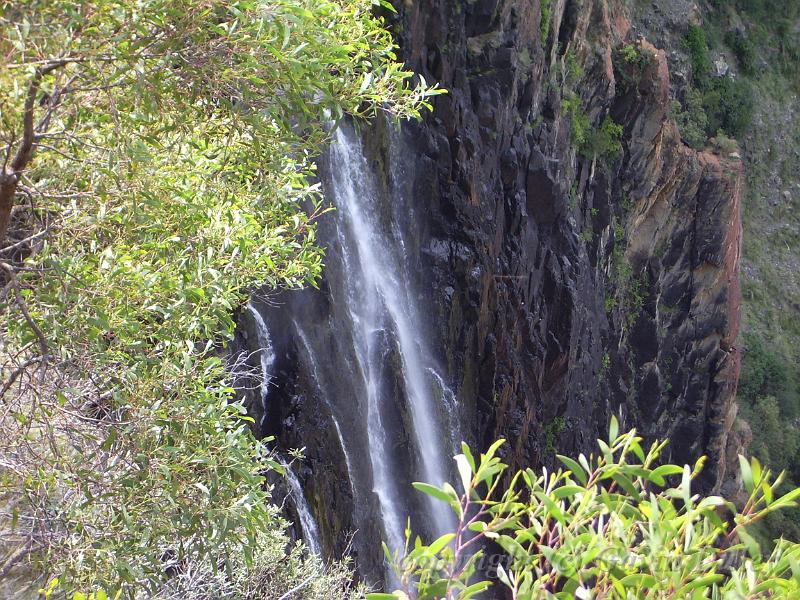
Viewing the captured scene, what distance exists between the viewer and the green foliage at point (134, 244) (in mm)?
3432

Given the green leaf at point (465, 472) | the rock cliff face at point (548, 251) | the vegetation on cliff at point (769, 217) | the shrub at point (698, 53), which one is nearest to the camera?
the green leaf at point (465, 472)

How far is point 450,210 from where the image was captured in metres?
15.3

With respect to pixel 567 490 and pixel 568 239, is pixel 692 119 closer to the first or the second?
pixel 568 239

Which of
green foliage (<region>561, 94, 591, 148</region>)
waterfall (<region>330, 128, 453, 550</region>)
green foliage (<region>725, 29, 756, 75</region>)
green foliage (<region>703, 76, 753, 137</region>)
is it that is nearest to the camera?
waterfall (<region>330, 128, 453, 550</region>)

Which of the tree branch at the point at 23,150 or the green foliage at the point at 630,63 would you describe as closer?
the tree branch at the point at 23,150

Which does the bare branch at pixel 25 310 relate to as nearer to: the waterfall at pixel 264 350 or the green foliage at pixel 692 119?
the waterfall at pixel 264 350

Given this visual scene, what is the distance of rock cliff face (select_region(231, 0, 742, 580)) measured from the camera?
13664 mm

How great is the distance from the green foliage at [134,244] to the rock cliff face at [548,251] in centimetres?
589

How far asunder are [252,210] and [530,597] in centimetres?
364

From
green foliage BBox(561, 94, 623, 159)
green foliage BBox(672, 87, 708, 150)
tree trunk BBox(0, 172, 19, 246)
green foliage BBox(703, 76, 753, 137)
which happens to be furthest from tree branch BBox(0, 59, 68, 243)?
green foliage BBox(703, 76, 753, 137)

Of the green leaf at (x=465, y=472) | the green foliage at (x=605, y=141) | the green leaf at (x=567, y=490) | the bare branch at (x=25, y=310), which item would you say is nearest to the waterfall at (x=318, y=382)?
the bare branch at (x=25, y=310)

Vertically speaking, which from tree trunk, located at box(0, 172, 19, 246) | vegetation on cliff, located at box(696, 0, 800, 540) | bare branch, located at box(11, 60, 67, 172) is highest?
bare branch, located at box(11, 60, 67, 172)

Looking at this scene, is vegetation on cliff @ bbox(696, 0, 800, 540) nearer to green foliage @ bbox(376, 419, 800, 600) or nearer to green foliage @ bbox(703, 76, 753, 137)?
green foliage @ bbox(703, 76, 753, 137)

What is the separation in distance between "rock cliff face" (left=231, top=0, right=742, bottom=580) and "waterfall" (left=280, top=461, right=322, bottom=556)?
11.0 inches
